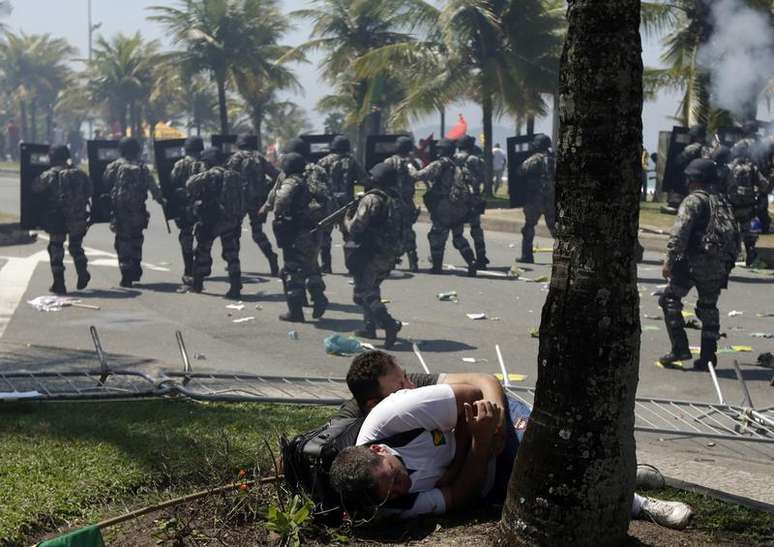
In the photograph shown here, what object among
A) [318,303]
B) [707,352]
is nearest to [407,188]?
[318,303]

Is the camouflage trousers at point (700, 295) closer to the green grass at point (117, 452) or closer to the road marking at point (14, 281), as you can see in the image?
the green grass at point (117, 452)

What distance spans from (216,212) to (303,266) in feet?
7.17

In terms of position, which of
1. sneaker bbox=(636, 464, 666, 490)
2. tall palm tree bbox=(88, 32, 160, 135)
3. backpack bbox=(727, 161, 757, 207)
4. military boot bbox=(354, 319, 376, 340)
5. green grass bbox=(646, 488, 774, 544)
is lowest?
military boot bbox=(354, 319, 376, 340)

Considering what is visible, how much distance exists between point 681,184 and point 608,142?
1410 centimetres

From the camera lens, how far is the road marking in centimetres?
1284

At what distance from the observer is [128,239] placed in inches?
598

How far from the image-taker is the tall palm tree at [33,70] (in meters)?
90.8

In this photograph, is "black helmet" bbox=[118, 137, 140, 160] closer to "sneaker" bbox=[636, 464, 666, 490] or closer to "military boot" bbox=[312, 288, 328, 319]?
"military boot" bbox=[312, 288, 328, 319]

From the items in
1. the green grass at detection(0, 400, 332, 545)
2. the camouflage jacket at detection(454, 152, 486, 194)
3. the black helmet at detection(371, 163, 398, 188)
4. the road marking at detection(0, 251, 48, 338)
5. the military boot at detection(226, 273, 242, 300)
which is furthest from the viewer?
the camouflage jacket at detection(454, 152, 486, 194)

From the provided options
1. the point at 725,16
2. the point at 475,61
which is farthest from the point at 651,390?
the point at 475,61

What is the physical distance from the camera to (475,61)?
3098cm

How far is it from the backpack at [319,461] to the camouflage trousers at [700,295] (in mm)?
5734

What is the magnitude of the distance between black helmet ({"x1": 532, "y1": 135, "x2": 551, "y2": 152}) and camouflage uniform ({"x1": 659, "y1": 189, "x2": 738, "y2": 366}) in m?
7.08

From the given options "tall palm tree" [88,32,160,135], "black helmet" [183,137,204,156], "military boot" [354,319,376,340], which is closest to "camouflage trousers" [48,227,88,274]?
"black helmet" [183,137,204,156]
